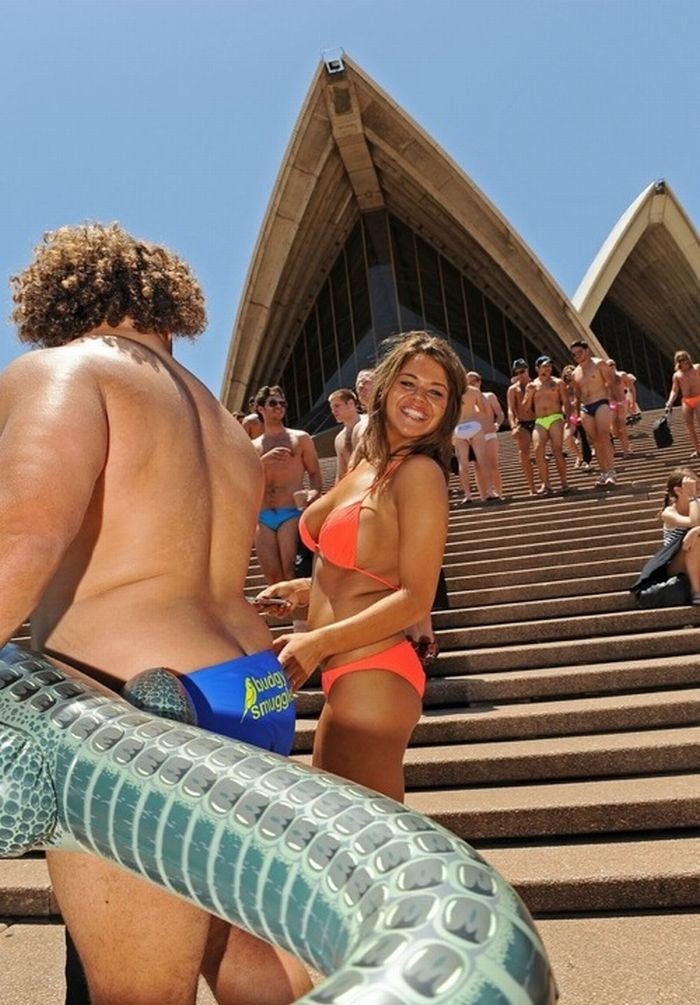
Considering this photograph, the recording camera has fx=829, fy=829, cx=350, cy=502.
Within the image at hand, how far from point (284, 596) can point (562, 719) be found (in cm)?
247

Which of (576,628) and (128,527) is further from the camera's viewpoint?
(576,628)

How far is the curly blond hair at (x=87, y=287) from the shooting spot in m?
1.41

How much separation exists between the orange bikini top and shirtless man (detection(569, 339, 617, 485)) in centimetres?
772

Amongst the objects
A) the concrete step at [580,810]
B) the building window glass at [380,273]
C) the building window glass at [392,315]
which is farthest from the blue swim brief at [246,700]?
the building window glass at [380,273]

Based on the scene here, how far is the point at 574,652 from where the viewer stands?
523cm

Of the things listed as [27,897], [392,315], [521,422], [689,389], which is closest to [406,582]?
[27,897]

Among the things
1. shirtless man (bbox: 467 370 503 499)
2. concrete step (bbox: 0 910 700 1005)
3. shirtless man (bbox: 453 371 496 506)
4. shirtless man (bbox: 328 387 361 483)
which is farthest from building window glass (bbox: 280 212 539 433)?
concrete step (bbox: 0 910 700 1005)

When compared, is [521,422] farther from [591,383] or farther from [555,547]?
[555,547]

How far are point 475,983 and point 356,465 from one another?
2028 millimetres

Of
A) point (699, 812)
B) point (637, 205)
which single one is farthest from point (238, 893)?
point (637, 205)

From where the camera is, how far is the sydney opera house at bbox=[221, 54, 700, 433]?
28688mm

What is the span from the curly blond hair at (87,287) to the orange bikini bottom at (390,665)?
92 cm

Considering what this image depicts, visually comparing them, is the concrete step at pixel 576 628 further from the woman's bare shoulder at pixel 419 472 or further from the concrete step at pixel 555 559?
the woman's bare shoulder at pixel 419 472

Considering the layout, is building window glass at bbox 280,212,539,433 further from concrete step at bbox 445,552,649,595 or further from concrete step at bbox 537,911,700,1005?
concrete step at bbox 537,911,700,1005
